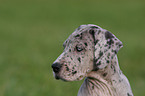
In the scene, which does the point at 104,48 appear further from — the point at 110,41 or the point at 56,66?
the point at 56,66

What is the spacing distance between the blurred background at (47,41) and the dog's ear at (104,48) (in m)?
3.78

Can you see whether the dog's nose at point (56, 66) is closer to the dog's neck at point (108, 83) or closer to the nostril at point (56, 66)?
the nostril at point (56, 66)

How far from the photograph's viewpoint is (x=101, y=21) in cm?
2225

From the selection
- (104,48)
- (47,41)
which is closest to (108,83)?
(104,48)

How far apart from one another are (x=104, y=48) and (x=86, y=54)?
0.22 meters

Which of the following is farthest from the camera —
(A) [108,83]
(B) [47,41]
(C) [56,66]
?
(B) [47,41]

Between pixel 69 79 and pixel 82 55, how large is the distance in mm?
319

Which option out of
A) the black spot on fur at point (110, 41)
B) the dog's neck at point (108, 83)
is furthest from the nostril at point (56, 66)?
the black spot on fur at point (110, 41)

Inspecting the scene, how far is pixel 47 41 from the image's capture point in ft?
49.8

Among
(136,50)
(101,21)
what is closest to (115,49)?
(136,50)

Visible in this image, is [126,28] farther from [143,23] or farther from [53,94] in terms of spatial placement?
[53,94]

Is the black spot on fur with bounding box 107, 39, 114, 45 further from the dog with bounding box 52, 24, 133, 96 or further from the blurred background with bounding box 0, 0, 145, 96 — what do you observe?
the blurred background with bounding box 0, 0, 145, 96

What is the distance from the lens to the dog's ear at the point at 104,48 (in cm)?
404

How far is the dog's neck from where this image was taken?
13.7 feet
